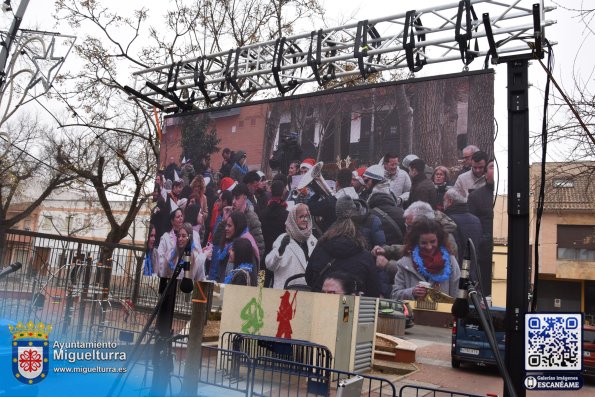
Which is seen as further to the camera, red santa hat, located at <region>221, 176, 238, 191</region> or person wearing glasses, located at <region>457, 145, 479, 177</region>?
red santa hat, located at <region>221, 176, 238, 191</region>

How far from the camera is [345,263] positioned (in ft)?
23.1

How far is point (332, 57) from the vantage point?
25.8 feet

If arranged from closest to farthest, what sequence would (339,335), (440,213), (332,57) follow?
1. (440,213)
2. (332,57)
3. (339,335)

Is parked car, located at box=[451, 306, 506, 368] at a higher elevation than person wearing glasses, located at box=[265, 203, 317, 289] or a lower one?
lower

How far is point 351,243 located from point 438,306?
88.3 feet

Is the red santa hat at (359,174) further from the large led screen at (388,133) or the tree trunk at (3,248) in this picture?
the tree trunk at (3,248)

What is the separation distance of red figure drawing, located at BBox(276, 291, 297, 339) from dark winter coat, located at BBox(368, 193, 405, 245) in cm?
554

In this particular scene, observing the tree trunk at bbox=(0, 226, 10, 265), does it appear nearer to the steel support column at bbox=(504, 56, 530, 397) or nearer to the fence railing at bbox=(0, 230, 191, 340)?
the fence railing at bbox=(0, 230, 191, 340)

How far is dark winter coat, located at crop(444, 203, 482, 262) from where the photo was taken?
238 inches

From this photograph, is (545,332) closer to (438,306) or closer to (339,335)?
(339,335)

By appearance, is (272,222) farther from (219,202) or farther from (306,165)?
(219,202)

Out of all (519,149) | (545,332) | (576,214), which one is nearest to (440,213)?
(519,149)

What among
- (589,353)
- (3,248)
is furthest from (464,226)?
(589,353)

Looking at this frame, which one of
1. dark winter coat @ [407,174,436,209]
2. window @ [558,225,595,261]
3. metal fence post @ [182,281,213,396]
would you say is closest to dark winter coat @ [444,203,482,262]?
dark winter coat @ [407,174,436,209]
